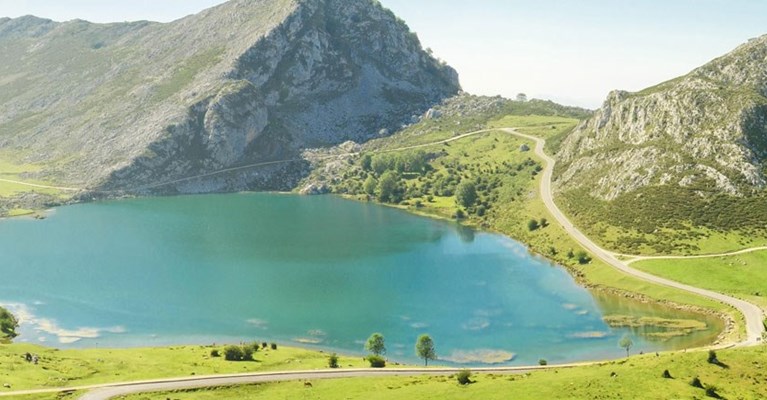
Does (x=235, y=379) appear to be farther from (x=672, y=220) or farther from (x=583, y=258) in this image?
(x=672, y=220)

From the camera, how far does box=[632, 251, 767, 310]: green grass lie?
125m

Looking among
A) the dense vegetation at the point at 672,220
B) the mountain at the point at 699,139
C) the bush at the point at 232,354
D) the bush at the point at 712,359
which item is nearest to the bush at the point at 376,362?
the bush at the point at 232,354

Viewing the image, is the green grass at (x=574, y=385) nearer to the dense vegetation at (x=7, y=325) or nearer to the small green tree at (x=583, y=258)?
the dense vegetation at (x=7, y=325)

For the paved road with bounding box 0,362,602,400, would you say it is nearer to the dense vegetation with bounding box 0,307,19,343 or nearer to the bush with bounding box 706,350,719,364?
the bush with bounding box 706,350,719,364

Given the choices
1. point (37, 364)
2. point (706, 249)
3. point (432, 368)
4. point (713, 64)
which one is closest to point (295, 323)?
point (432, 368)

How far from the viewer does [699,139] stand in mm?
173125

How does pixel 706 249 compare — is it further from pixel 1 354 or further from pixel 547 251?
pixel 1 354

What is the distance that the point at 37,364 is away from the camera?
275 ft

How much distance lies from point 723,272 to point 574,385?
2987 inches

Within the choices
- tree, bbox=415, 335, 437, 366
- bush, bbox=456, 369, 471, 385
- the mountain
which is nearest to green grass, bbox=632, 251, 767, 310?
the mountain

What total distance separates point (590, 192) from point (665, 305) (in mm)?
65959

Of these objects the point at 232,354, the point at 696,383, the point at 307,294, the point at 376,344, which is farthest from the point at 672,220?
the point at 232,354

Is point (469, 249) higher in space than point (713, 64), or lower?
lower

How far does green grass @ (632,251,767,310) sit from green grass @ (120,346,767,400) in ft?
155
